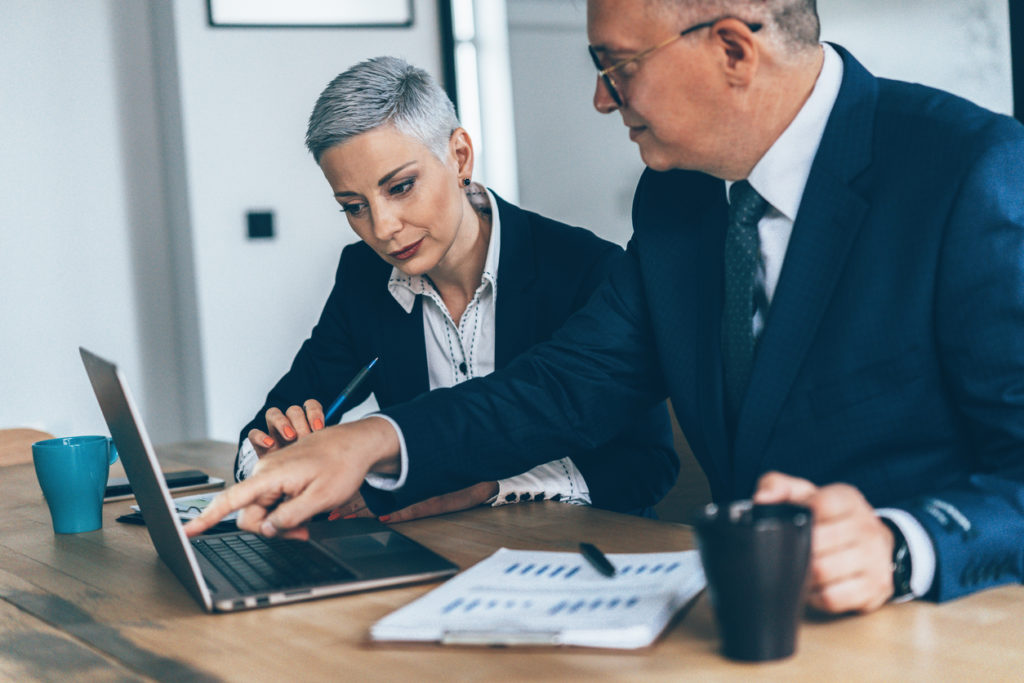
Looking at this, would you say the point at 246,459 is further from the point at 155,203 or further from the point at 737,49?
the point at 155,203

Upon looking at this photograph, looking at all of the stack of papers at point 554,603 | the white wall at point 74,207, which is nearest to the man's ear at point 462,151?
the stack of papers at point 554,603

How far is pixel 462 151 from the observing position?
1751mm

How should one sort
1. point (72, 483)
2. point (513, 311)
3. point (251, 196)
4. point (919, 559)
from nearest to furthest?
point (919, 559), point (72, 483), point (513, 311), point (251, 196)

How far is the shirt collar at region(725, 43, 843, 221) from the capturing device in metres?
1.16

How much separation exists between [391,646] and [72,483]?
703mm

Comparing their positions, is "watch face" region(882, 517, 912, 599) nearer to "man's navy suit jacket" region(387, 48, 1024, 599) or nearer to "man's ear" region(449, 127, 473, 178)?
"man's navy suit jacket" region(387, 48, 1024, 599)

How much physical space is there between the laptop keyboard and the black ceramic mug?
1.34ft

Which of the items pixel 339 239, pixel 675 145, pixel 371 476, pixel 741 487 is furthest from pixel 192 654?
pixel 339 239

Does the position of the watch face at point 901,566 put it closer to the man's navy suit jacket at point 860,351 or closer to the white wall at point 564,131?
the man's navy suit jacket at point 860,351

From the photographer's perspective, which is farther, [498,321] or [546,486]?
[498,321]

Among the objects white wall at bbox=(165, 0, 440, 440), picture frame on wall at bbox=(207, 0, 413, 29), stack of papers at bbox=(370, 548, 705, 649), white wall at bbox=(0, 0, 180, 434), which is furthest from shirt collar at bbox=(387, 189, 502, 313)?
white wall at bbox=(0, 0, 180, 434)

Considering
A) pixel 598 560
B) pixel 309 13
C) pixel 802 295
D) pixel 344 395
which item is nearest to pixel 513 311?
pixel 344 395

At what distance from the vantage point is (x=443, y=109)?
1692 mm

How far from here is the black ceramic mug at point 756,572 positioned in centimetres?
66
